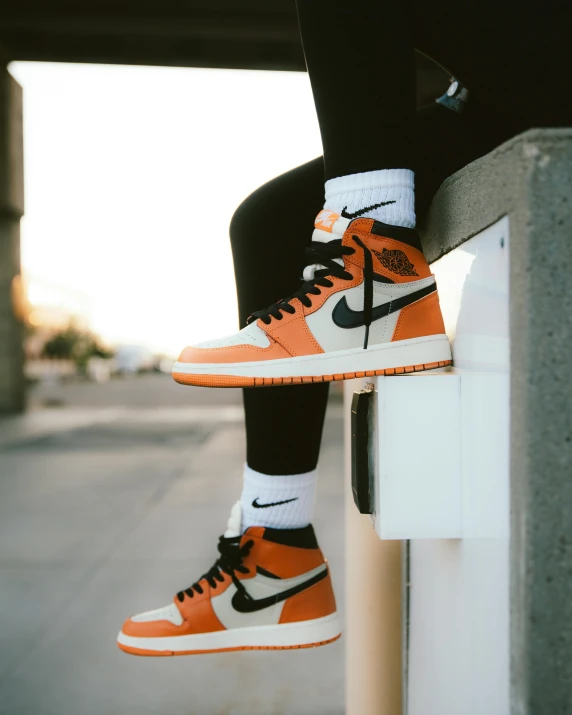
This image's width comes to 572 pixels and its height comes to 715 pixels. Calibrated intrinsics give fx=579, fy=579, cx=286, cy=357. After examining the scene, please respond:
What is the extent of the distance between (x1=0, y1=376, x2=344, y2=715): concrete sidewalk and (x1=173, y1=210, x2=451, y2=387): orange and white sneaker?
988 mm

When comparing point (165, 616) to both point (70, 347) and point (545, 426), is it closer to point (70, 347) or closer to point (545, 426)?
point (545, 426)

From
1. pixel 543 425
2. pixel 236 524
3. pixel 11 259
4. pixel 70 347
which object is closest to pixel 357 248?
pixel 543 425

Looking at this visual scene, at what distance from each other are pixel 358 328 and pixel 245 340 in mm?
144

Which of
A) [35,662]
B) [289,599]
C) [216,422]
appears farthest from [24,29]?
[289,599]

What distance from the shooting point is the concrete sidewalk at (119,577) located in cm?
137

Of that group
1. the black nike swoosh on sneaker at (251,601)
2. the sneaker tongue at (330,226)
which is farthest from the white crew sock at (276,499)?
the sneaker tongue at (330,226)

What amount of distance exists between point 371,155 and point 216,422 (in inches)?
274

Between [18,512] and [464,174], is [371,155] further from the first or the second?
[18,512]

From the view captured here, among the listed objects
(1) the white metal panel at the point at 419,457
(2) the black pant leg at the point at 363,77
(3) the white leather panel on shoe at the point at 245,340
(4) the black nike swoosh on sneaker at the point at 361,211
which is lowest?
(1) the white metal panel at the point at 419,457

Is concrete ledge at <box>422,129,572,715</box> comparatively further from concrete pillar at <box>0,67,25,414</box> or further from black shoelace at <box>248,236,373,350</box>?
concrete pillar at <box>0,67,25,414</box>

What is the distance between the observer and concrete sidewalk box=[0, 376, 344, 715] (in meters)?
1.37

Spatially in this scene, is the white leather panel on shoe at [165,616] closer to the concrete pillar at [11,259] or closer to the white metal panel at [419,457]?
the white metal panel at [419,457]

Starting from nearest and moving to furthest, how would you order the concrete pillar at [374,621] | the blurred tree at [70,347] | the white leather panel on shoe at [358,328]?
the white leather panel on shoe at [358,328] → the concrete pillar at [374,621] → the blurred tree at [70,347]

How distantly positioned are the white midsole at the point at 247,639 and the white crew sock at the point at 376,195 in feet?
2.07
